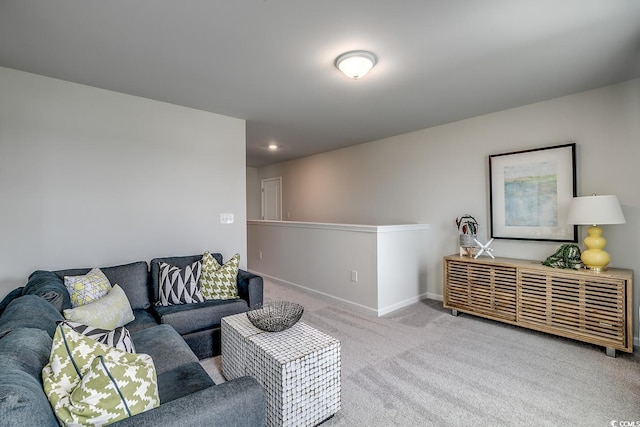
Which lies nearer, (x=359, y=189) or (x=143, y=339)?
(x=143, y=339)

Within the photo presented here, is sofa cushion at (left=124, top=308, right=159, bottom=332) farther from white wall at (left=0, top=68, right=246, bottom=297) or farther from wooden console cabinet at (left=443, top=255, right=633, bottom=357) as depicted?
wooden console cabinet at (left=443, top=255, right=633, bottom=357)

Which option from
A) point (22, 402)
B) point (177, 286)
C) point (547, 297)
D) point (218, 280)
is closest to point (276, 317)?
point (218, 280)

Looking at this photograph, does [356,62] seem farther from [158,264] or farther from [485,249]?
[485,249]

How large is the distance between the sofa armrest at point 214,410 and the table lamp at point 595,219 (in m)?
3.10

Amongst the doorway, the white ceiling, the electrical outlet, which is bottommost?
the electrical outlet

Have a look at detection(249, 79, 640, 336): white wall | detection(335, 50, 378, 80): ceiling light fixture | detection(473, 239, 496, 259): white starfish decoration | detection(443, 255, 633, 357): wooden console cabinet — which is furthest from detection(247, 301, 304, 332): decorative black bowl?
detection(249, 79, 640, 336): white wall

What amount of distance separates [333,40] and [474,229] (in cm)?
291

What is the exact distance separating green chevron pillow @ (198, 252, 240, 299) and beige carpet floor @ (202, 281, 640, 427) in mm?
573

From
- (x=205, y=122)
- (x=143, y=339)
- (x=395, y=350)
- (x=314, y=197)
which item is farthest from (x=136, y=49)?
(x=314, y=197)

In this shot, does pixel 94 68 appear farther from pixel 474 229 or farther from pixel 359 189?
pixel 474 229

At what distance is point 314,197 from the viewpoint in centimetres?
621

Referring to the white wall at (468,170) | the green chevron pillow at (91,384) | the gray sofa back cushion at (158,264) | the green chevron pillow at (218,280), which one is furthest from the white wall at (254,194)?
the green chevron pillow at (91,384)

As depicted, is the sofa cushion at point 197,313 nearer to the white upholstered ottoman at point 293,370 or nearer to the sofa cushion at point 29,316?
the white upholstered ottoman at point 293,370

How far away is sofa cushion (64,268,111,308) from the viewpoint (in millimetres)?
2199
